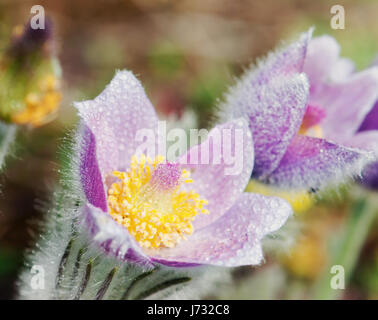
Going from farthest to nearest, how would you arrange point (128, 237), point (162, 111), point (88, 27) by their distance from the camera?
point (88, 27), point (162, 111), point (128, 237)

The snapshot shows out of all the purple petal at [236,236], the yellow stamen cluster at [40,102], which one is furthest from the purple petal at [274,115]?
the yellow stamen cluster at [40,102]

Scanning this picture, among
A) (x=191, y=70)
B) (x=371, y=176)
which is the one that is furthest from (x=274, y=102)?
(x=191, y=70)

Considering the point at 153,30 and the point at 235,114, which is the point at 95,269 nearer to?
the point at 235,114

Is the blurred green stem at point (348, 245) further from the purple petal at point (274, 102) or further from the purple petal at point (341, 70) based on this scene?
the purple petal at point (274, 102)
